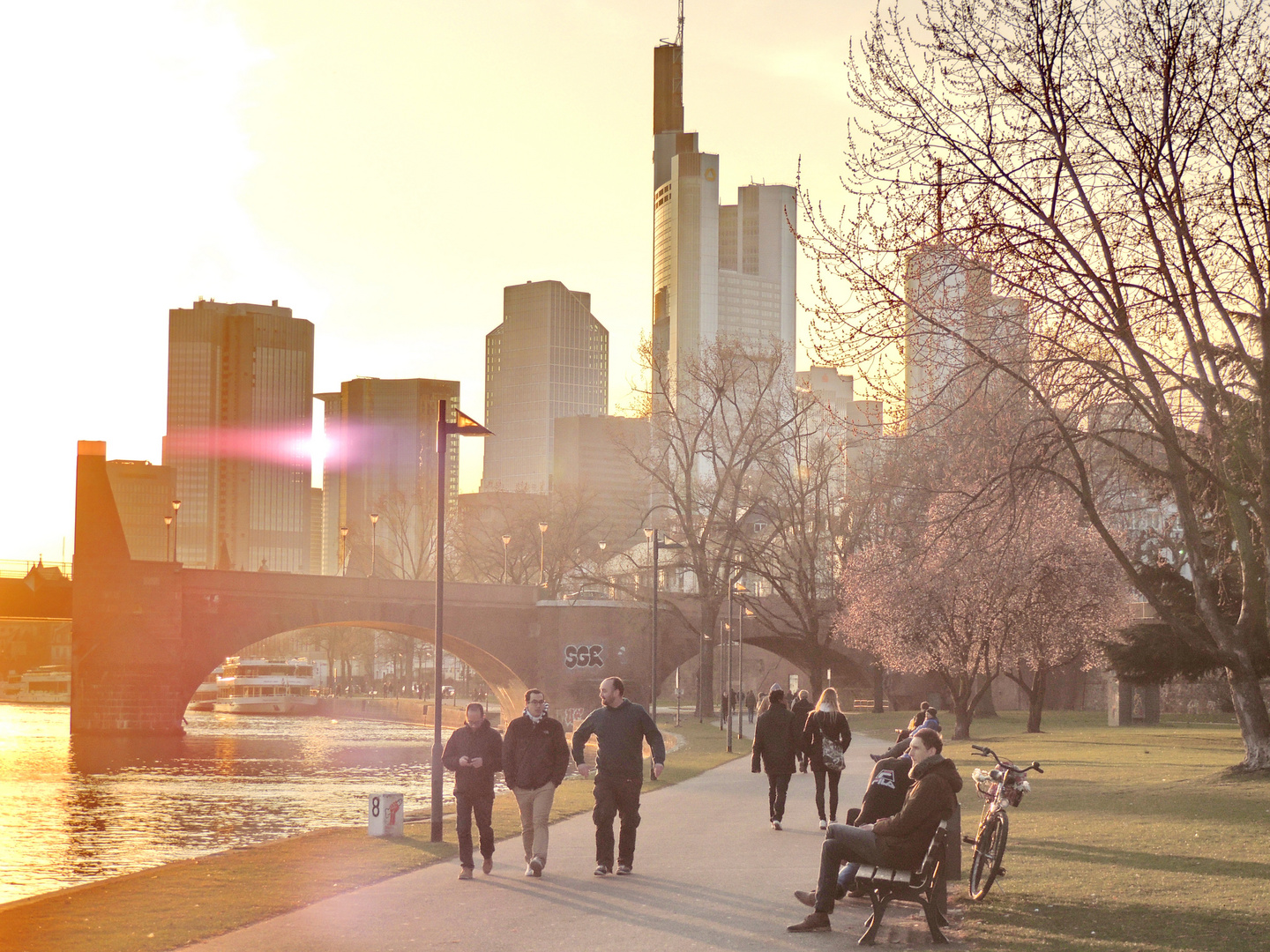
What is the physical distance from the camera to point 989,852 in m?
11.3

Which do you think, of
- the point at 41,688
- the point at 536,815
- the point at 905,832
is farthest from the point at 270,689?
the point at 905,832

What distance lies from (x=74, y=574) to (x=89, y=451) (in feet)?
22.9

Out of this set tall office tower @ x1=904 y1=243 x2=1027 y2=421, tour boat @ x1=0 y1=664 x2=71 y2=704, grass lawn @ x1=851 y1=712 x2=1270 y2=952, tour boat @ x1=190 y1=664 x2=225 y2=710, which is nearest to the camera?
grass lawn @ x1=851 y1=712 x2=1270 y2=952

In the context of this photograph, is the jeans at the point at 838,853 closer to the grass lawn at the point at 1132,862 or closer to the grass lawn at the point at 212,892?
the grass lawn at the point at 1132,862

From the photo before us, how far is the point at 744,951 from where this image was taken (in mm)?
9156

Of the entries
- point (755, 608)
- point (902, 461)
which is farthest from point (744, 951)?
point (755, 608)

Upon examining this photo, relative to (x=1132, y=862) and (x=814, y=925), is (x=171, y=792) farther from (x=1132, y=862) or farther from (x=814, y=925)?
(x=814, y=925)

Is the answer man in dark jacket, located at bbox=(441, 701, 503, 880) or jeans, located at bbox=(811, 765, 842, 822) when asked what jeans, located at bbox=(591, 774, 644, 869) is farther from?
jeans, located at bbox=(811, 765, 842, 822)

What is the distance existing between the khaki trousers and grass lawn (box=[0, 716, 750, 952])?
1.48 m

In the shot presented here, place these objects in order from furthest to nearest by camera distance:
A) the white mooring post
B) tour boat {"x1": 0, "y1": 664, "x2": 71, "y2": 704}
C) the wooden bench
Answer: tour boat {"x1": 0, "y1": 664, "x2": 71, "y2": 704} < the white mooring post < the wooden bench

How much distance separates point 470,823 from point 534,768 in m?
0.85

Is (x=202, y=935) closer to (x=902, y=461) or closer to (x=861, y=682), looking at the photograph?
(x=902, y=461)

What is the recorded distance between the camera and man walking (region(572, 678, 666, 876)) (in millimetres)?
12781

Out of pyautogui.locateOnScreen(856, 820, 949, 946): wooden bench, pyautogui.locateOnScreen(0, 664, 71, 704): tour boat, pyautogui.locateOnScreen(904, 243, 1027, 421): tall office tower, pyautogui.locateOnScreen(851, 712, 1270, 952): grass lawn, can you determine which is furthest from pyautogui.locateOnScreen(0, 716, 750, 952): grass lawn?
pyautogui.locateOnScreen(0, 664, 71, 704): tour boat
